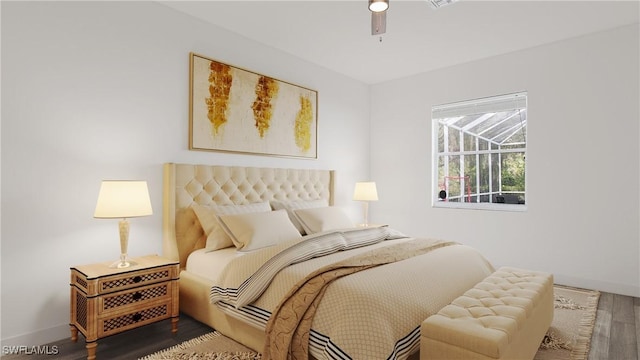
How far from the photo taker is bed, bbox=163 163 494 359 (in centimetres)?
179

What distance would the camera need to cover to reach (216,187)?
339 centimetres

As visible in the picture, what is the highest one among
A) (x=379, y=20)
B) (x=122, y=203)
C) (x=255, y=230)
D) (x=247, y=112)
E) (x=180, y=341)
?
(x=379, y=20)

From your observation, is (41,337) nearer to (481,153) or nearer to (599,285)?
(481,153)

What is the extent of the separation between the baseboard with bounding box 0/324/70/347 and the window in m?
4.21

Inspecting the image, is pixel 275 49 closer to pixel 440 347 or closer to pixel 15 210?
pixel 15 210

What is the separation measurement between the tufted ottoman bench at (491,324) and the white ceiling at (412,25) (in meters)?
2.34

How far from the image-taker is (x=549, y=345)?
8.07ft

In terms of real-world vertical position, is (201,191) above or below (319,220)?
above

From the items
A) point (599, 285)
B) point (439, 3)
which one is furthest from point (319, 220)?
point (599, 285)

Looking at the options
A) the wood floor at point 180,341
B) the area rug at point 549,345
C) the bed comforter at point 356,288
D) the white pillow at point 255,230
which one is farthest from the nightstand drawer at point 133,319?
the white pillow at point 255,230

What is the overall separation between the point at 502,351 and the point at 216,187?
2.62m

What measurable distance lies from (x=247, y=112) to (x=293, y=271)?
6.66ft

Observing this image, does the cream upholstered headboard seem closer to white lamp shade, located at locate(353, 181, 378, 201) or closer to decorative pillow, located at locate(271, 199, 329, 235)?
decorative pillow, located at locate(271, 199, 329, 235)

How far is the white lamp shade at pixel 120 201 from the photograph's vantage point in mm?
2377
